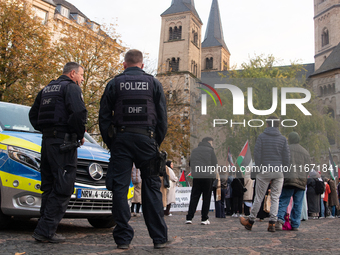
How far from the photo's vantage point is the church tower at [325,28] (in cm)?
6856

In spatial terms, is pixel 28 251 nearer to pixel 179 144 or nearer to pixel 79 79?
pixel 79 79

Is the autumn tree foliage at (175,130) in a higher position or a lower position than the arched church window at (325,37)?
lower

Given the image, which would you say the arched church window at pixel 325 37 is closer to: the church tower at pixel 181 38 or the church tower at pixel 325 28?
the church tower at pixel 325 28

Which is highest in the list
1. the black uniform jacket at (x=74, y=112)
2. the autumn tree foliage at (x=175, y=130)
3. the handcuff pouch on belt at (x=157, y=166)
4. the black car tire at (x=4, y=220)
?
the autumn tree foliage at (x=175, y=130)

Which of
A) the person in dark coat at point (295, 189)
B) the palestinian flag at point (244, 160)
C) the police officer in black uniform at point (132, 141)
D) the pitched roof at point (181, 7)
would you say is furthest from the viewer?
the pitched roof at point (181, 7)

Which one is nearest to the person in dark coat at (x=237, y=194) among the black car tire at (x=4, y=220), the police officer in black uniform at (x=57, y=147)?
the black car tire at (x=4, y=220)

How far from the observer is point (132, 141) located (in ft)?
14.8

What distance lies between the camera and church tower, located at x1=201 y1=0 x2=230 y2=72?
92.5 meters

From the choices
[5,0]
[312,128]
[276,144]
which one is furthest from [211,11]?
[276,144]

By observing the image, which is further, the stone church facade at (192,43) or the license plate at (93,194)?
the stone church facade at (192,43)

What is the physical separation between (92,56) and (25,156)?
73.4ft

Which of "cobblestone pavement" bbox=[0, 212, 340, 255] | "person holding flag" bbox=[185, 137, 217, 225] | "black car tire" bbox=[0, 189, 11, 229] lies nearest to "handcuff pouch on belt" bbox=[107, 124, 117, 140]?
"cobblestone pavement" bbox=[0, 212, 340, 255]

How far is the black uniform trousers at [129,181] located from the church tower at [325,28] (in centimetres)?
7055

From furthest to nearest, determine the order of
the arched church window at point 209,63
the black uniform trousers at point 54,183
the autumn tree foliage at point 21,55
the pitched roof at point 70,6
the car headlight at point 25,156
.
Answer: the arched church window at point 209,63
the pitched roof at point 70,6
the autumn tree foliage at point 21,55
the car headlight at point 25,156
the black uniform trousers at point 54,183
